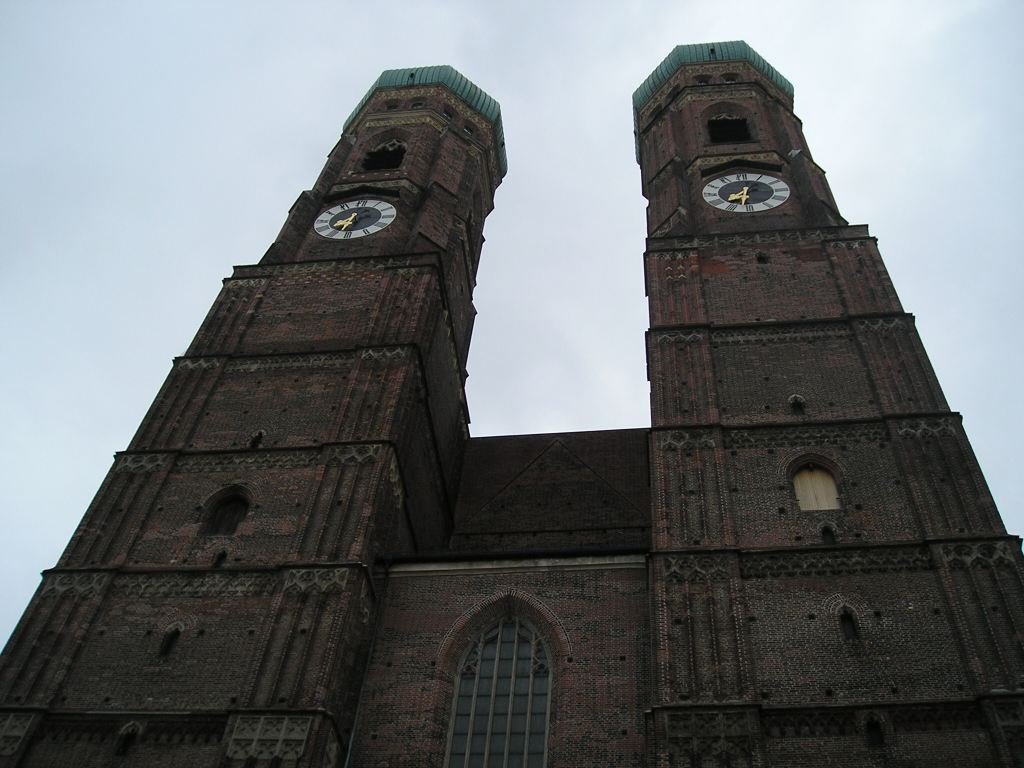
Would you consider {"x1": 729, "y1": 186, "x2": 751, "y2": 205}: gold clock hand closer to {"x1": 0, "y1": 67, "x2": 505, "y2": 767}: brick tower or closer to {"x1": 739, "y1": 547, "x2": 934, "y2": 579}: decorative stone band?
{"x1": 0, "y1": 67, "x2": 505, "y2": 767}: brick tower

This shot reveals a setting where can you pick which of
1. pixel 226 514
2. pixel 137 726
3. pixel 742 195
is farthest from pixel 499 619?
pixel 742 195

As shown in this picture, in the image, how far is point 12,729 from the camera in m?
17.9

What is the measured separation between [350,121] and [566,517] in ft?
61.7

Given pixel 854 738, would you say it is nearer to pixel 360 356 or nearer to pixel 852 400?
pixel 852 400

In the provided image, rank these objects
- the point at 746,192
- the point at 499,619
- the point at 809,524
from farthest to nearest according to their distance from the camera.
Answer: the point at 746,192 → the point at 499,619 → the point at 809,524

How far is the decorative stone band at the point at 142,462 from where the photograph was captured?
75.6 ft

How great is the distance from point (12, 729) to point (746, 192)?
2184 cm

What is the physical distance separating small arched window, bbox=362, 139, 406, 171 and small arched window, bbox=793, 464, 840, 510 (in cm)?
1827

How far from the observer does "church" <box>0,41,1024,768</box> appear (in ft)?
57.2

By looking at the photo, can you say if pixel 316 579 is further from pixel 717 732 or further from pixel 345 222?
pixel 345 222

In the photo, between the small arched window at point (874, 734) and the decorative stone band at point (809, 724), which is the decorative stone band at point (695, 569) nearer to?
the decorative stone band at point (809, 724)

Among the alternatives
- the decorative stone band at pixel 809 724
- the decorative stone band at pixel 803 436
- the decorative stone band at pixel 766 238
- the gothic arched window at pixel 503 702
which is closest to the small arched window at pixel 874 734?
the decorative stone band at pixel 809 724

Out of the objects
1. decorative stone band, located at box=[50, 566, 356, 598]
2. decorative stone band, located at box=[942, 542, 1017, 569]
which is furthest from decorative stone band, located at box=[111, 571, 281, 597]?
decorative stone band, located at box=[942, 542, 1017, 569]

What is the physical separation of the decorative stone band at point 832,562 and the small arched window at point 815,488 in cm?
143
